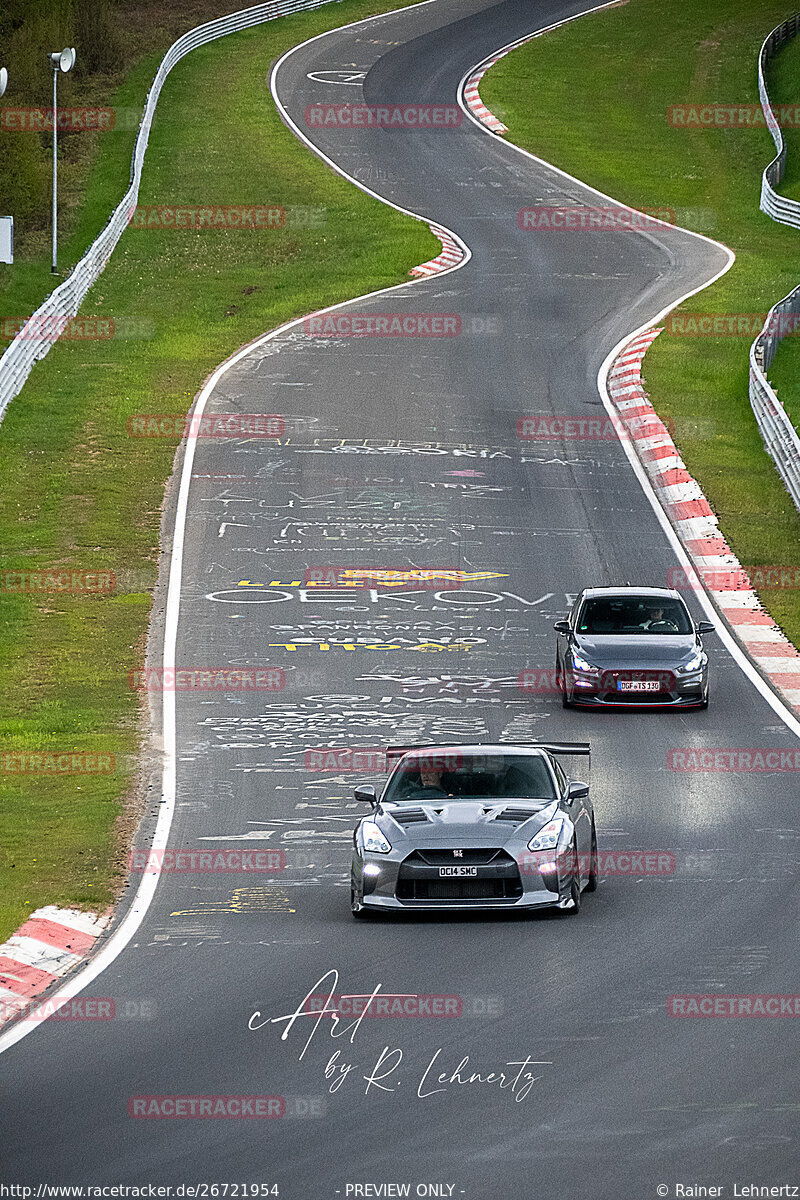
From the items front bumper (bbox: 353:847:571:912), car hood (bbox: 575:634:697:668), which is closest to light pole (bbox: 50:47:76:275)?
car hood (bbox: 575:634:697:668)

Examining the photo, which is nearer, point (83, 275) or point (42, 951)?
point (42, 951)

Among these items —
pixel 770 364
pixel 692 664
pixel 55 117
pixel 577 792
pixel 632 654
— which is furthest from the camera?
pixel 55 117

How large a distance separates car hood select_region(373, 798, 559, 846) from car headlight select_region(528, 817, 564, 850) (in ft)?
0.22

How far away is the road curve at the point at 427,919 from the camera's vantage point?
924cm

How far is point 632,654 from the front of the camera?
76.2 ft

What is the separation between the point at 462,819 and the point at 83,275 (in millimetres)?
35395

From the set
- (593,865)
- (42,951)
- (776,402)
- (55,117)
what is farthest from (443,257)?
(42,951)

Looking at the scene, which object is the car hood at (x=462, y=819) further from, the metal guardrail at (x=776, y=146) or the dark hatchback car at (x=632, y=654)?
the metal guardrail at (x=776, y=146)

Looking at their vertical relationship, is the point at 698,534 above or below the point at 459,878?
below

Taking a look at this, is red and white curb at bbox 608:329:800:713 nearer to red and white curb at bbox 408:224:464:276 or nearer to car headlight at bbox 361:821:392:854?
red and white curb at bbox 408:224:464:276

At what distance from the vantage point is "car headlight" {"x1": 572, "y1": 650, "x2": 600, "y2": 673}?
23.0 metres

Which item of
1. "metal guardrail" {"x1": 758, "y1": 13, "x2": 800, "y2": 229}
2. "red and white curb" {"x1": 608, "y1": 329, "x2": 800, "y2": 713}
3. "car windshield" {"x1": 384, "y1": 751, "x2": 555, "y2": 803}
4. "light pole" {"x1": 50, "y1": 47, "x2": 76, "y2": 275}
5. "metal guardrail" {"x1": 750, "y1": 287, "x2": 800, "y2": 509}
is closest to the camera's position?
"car windshield" {"x1": 384, "y1": 751, "x2": 555, "y2": 803}

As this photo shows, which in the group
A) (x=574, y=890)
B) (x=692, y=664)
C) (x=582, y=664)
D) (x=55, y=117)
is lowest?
(x=582, y=664)

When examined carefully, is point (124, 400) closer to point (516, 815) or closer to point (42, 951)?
point (516, 815)
